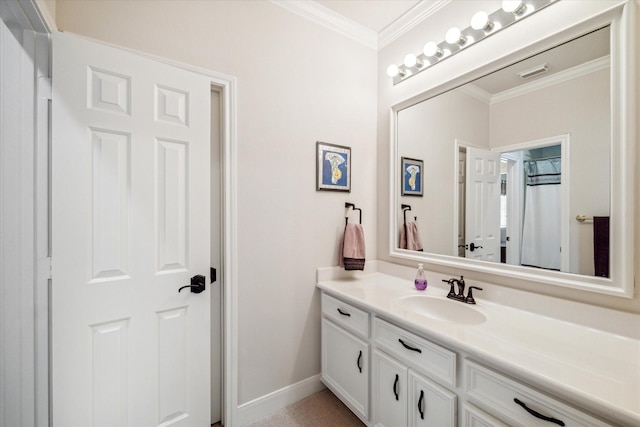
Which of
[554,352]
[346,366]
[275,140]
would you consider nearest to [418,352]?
[554,352]

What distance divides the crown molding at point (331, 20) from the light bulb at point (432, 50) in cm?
57

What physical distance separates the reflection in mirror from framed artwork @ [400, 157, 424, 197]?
0.13ft

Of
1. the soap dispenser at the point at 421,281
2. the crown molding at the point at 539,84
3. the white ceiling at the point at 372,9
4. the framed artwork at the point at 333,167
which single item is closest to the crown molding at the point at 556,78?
the crown molding at the point at 539,84

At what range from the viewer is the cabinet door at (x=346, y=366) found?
152 cm

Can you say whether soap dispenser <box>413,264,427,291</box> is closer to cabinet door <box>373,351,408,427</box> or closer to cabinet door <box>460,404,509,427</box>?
cabinet door <box>373,351,408,427</box>

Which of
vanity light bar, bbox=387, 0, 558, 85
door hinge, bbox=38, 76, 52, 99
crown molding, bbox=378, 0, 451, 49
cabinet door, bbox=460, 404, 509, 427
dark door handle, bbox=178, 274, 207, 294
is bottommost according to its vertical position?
cabinet door, bbox=460, 404, 509, 427

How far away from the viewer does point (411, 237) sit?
197 cm

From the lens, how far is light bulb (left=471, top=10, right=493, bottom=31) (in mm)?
1429

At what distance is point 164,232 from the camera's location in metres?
1.33

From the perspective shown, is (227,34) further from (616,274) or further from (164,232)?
(616,274)

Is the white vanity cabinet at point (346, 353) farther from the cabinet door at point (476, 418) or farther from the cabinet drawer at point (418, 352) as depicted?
the cabinet door at point (476, 418)

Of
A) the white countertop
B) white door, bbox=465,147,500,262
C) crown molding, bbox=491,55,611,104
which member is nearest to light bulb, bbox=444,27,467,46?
crown molding, bbox=491,55,611,104

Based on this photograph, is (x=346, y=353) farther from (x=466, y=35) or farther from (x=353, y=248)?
(x=466, y=35)

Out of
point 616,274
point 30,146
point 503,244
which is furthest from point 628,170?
point 30,146
